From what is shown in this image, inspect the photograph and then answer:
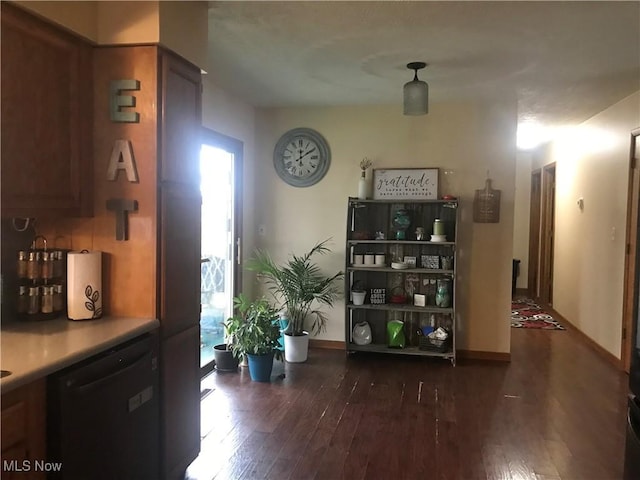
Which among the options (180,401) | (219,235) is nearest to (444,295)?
(219,235)

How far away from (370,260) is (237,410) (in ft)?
6.13

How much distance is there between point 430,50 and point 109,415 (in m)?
2.63

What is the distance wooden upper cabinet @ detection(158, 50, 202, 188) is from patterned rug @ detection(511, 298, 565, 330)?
4.75 m

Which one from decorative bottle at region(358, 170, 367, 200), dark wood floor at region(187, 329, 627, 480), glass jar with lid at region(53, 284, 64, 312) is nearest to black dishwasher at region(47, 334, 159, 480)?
glass jar with lid at region(53, 284, 64, 312)

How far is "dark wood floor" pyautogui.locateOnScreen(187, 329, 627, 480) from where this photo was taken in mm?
2625

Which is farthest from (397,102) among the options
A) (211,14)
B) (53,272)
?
(53,272)

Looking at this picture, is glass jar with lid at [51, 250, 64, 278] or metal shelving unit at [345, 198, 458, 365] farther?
metal shelving unit at [345, 198, 458, 365]

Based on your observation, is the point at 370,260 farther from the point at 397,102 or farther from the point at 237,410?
the point at 237,410

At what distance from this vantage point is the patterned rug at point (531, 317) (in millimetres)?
5977

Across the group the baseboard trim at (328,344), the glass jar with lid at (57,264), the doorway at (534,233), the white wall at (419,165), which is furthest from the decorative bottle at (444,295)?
the doorway at (534,233)

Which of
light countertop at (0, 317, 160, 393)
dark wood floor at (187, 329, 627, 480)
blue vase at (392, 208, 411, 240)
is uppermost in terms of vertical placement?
blue vase at (392, 208, 411, 240)

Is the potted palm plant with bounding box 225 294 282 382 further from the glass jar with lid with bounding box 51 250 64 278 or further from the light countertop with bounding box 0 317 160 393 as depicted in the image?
the glass jar with lid with bounding box 51 250 64 278

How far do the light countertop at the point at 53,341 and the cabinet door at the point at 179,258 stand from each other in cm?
14

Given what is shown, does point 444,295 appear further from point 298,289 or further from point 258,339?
point 258,339
